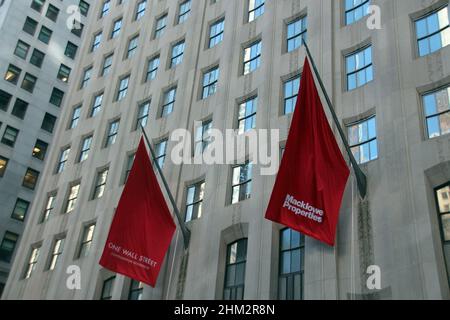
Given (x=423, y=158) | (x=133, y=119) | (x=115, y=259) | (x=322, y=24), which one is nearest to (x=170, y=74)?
(x=133, y=119)

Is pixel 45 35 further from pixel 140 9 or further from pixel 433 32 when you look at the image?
pixel 433 32

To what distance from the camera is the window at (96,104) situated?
41472mm

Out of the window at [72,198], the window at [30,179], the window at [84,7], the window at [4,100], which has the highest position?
the window at [84,7]

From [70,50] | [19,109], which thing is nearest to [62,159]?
[19,109]

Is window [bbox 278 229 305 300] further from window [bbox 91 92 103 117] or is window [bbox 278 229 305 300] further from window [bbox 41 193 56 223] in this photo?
window [bbox 91 92 103 117]

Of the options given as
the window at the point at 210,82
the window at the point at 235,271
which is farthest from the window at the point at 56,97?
the window at the point at 235,271

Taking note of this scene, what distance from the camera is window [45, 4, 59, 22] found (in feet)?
194

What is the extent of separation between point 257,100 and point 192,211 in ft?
21.7

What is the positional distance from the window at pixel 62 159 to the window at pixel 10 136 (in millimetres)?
12669

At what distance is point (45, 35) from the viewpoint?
58.2m

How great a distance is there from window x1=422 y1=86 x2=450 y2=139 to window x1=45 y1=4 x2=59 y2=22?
4873 cm

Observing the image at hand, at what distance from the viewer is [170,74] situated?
35.4 meters

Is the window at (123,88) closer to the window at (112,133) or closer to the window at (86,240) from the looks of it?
the window at (112,133)
